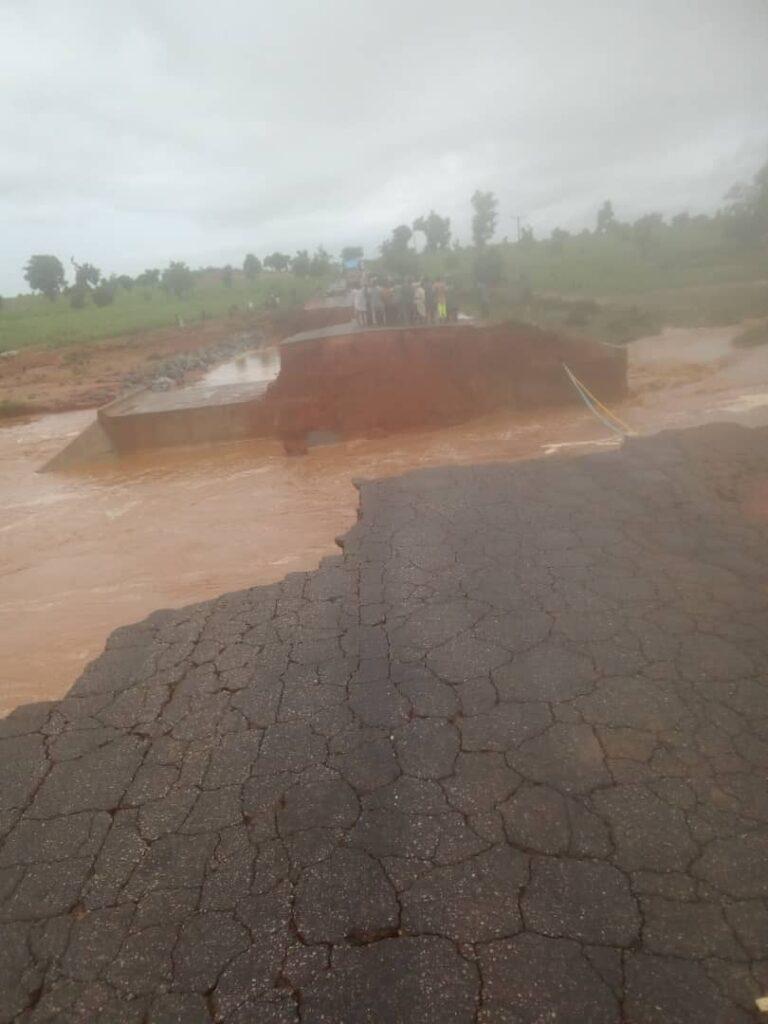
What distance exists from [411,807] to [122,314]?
4897 cm

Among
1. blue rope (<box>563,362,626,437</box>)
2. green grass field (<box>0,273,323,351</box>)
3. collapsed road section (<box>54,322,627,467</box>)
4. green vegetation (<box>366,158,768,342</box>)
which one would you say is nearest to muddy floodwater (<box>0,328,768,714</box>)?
blue rope (<box>563,362,626,437</box>)

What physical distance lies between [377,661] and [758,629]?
2531 millimetres

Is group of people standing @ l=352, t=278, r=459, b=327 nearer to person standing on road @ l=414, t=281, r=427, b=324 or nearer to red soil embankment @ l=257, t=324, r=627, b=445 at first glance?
person standing on road @ l=414, t=281, r=427, b=324

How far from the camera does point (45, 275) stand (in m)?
66.4

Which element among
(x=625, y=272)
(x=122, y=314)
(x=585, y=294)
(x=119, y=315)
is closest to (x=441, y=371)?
(x=585, y=294)

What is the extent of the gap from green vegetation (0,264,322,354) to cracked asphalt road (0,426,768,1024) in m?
34.7

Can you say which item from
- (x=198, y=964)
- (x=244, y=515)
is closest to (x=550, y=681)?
(x=198, y=964)

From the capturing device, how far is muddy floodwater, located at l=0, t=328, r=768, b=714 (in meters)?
6.50

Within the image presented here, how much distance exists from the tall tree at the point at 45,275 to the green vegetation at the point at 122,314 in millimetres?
1829

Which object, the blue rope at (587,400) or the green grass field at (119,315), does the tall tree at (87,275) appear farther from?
the blue rope at (587,400)

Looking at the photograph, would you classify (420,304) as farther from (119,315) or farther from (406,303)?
(119,315)

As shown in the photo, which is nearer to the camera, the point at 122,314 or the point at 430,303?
the point at 430,303

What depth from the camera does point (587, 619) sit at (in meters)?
4.49

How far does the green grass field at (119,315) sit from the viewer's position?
3597 cm
